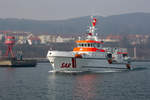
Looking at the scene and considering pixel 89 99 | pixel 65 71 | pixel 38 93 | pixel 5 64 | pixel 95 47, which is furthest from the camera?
pixel 5 64

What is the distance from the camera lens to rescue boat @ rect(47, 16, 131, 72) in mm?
67562

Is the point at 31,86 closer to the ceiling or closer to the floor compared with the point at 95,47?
closer to the floor

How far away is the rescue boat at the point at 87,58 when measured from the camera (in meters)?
67.6

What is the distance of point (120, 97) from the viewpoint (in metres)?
40.4

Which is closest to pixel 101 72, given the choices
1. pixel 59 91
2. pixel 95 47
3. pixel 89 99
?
pixel 95 47

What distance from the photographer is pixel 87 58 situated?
7000 cm

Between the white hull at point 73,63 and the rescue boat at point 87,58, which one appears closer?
the white hull at point 73,63

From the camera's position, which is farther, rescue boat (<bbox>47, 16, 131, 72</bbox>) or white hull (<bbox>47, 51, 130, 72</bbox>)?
rescue boat (<bbox>47, 16, 131, 72</bbox>)

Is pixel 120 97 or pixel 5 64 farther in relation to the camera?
pixel 5 64

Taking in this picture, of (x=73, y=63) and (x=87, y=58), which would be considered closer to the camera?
(x=73, y=63)

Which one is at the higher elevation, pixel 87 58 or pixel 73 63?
pixel 87 58

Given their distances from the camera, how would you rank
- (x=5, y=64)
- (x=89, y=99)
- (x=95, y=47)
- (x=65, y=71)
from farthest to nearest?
(x=5, y=64), (x=95, y=47), (x=65, y=71), (x=89, y=99)

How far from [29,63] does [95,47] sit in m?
45.1

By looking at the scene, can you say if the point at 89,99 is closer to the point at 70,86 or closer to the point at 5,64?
the point at 70,86
